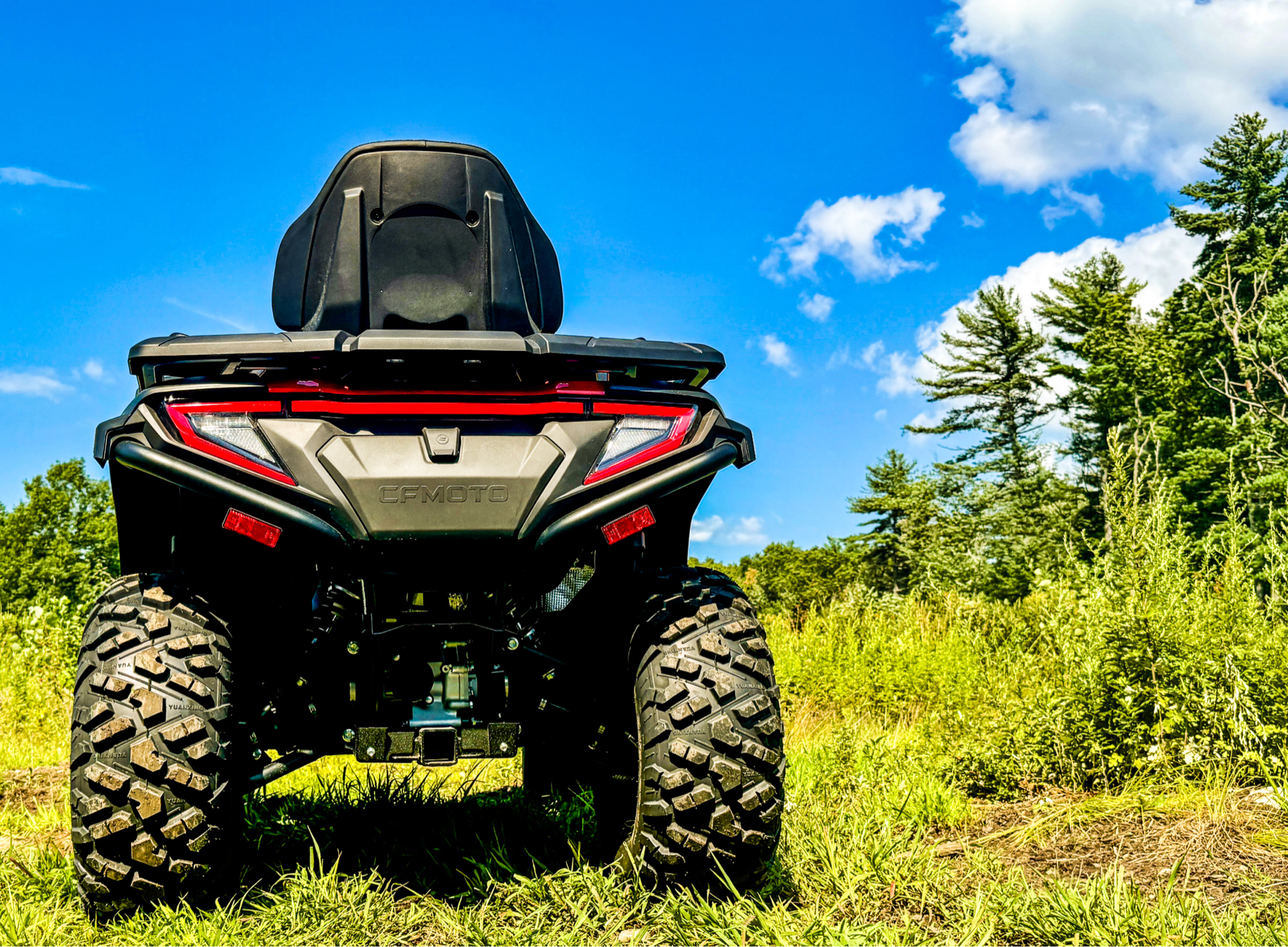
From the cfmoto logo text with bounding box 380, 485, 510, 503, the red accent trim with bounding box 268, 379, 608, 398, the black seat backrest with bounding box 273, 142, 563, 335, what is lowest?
the cfmoto logo text with bounding box 380, 485, 510, 503

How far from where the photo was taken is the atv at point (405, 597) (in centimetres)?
258

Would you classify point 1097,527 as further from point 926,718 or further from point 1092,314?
point 926,718

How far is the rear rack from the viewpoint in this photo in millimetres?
2584

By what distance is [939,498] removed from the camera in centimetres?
4728

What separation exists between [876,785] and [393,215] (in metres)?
3.10

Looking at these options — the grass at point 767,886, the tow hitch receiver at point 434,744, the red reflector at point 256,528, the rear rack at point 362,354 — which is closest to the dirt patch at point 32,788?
the grass at point 767,886

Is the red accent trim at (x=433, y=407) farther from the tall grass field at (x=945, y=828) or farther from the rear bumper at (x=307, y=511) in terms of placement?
the tall grass field at (x=945, y=828)

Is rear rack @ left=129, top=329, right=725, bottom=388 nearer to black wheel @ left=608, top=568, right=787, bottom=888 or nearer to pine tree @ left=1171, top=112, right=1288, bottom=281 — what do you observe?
black wheel @ left=608, top=568, right=787, bottom=888

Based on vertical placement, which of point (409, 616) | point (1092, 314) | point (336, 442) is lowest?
point (409, 616)

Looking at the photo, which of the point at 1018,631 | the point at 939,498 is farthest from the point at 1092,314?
the point at 1018,631

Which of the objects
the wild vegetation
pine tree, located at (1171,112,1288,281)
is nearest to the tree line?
pine tree, located at (1171,112,1288,281)

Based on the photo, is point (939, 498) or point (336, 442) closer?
point (336, 442)

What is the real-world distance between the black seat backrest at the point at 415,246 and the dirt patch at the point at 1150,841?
260 centimetres

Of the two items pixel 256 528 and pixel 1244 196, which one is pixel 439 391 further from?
pixel 1244 196
